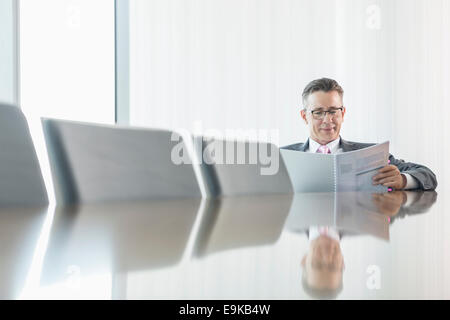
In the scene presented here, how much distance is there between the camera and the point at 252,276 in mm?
148

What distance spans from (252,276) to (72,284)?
6 cm

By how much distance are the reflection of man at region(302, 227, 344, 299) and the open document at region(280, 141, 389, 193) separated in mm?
781

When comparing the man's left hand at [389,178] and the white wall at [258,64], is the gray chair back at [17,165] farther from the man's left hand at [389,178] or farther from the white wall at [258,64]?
the white wall at [258,64]

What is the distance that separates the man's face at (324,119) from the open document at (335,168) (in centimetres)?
90

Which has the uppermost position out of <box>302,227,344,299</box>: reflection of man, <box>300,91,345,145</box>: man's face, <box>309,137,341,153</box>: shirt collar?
<box>300,91,345,145</box>: man's face

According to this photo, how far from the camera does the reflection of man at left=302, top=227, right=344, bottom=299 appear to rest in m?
0.13

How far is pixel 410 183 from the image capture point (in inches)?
56.4

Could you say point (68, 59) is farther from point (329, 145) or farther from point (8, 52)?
point (329, 145)

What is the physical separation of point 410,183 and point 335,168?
558 millimetres

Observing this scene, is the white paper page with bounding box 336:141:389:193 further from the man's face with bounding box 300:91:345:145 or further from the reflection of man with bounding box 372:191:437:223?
the man's face with bounding box 300:91:345:145

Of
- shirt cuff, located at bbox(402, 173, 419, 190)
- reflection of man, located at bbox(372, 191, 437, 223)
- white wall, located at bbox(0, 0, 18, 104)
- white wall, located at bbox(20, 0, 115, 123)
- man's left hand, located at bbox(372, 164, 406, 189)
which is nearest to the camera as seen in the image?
reflection of man, located at bbox(372, 191, 437, 223)

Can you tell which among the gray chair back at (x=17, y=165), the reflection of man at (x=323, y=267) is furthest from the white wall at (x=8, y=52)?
the reflection of man at (x=323, y=267)

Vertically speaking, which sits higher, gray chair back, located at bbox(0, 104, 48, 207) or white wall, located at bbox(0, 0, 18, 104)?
white wall, located at bbox(0, 0, 18, 104)

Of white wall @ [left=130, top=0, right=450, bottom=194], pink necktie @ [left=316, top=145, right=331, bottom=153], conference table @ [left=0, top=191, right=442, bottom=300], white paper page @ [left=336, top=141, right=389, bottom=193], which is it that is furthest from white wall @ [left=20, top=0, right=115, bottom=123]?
conference table @ [left=0, top=191, right=442, bottom=300]
